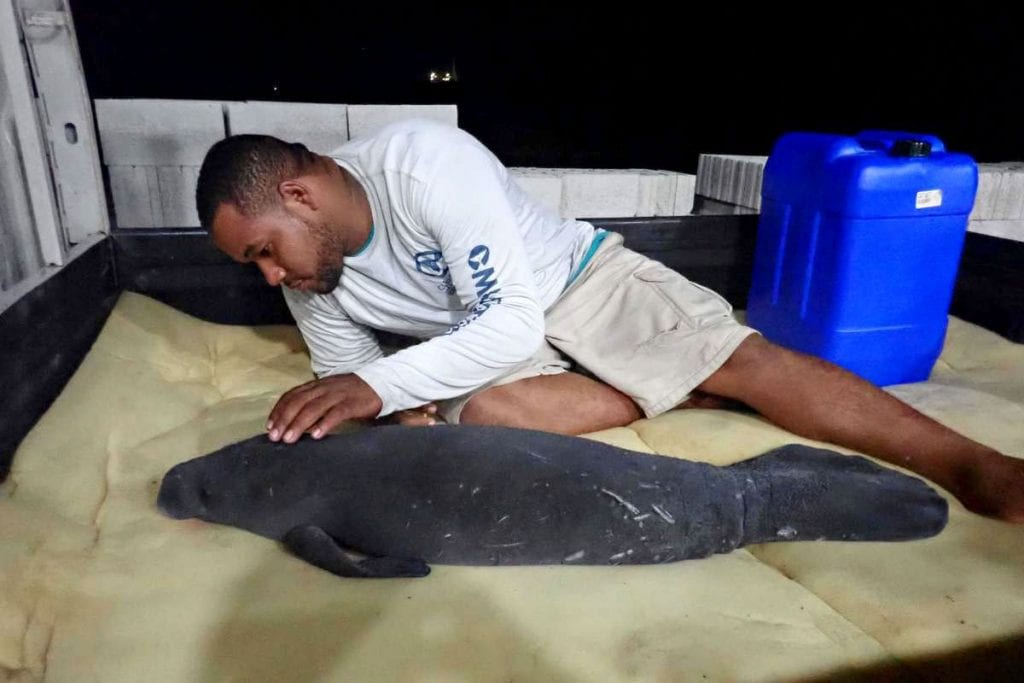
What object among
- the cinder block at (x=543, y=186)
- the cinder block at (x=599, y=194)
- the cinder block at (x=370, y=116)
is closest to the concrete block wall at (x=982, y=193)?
the cinder block at (x=599, y=194)

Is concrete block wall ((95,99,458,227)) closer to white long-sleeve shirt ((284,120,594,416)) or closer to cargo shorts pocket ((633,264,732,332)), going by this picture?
white long-sleeve shirt ((284,120,594,416))

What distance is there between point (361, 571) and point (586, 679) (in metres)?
0.32

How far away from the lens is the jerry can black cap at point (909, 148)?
61.8 inches

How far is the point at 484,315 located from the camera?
1.20m

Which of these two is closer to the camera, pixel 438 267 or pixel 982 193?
pixel 438 267

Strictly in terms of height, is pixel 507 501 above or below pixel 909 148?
below

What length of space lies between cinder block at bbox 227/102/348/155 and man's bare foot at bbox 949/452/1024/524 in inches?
64.0

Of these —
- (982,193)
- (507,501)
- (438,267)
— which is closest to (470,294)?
(438,267)

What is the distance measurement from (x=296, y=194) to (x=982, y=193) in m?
2.18

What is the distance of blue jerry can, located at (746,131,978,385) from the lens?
62.7 inches

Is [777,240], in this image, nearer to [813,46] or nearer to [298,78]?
[813,46]

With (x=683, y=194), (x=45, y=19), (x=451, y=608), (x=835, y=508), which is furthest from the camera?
(x=683, y=194)

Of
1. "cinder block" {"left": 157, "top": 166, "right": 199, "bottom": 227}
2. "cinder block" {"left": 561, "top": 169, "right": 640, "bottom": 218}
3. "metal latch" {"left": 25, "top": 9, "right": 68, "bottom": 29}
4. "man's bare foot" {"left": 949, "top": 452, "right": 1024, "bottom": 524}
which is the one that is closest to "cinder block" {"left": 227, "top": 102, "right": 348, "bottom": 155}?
"cinder block" {"left": 157, "top": 166, "right": 199, "bottom": 227}

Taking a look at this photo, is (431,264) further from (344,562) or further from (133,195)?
(133,195)
